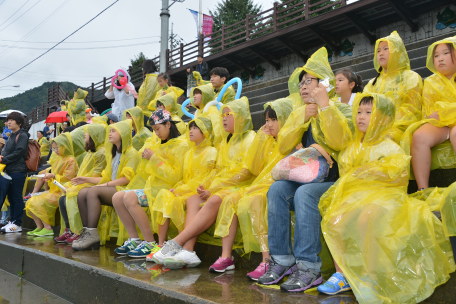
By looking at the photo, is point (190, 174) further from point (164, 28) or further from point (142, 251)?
point (164, 28)

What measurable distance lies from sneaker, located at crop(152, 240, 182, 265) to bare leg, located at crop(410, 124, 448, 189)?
167cm

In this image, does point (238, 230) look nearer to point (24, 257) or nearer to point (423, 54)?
point (24, 257)

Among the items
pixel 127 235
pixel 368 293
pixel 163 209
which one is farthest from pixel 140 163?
pixel 368 293

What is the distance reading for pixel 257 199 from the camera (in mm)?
2666

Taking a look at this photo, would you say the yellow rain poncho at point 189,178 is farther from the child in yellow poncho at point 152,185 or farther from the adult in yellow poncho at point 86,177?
the adult in yellow poncho at point 86,177

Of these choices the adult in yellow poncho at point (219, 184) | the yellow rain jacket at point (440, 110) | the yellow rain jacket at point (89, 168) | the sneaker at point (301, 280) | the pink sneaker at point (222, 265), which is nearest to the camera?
the sneaker at point (301, 280)

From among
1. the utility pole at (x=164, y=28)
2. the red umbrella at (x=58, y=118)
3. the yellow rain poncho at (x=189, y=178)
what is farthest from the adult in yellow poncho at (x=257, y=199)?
the red umbrella at (x=58, y=118)

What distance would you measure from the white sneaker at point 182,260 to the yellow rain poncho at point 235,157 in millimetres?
489

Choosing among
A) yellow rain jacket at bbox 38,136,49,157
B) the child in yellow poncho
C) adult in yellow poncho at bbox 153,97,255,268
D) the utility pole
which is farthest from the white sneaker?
yellow rain jacket at bbox 38,136,49,157

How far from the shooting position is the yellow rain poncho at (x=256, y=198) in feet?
8.55

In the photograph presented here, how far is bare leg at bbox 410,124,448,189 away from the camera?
235 cm

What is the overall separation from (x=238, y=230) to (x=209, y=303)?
93 cm

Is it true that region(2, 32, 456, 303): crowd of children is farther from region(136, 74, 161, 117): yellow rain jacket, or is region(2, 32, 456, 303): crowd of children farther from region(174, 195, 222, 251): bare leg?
region(136, 74, 161, 117): yellow rain jacket

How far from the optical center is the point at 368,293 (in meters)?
1.82
